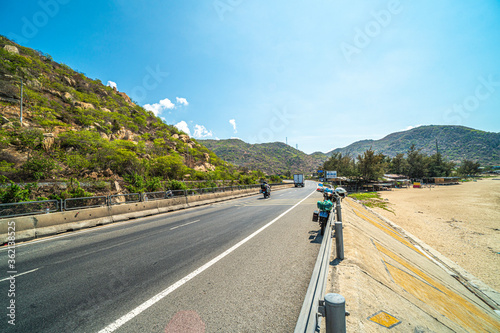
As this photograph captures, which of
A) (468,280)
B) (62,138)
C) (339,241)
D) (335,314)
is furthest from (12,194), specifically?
(468,280)

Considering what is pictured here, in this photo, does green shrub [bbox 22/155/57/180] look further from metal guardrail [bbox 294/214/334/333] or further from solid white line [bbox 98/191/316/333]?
metal guardrail [bbox 294/214/334/333]

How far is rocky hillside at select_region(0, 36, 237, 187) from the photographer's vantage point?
19953 millimetres

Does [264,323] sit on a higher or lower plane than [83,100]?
lower

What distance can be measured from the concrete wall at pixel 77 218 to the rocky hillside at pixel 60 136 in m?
13.8

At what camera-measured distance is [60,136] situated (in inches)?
976

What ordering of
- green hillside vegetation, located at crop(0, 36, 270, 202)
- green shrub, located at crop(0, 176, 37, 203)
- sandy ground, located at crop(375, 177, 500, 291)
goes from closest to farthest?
sandy ground, located at crop(375, 177, 500, 291) → green shrub, located at crop(0, 176, 37, 203) → green hillside vegetation, located at crop(0, 36, 270, 202)

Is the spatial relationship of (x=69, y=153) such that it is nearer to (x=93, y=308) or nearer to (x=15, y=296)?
(x=15, y=296)

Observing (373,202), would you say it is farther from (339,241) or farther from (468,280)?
(339,241)

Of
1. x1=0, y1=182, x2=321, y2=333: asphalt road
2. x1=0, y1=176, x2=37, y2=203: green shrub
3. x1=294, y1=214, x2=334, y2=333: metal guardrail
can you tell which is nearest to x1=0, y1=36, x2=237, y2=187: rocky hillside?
x1=0, y1=176, x2=37, y2=203: green shrub

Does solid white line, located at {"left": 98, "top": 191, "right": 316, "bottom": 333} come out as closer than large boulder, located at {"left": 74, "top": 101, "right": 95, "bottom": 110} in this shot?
Yes

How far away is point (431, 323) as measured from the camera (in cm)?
332

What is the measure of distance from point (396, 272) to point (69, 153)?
32499mm

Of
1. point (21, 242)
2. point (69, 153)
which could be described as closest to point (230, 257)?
point (21, 242)

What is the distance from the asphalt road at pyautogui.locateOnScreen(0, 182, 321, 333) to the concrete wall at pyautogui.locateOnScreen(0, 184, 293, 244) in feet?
3.09
